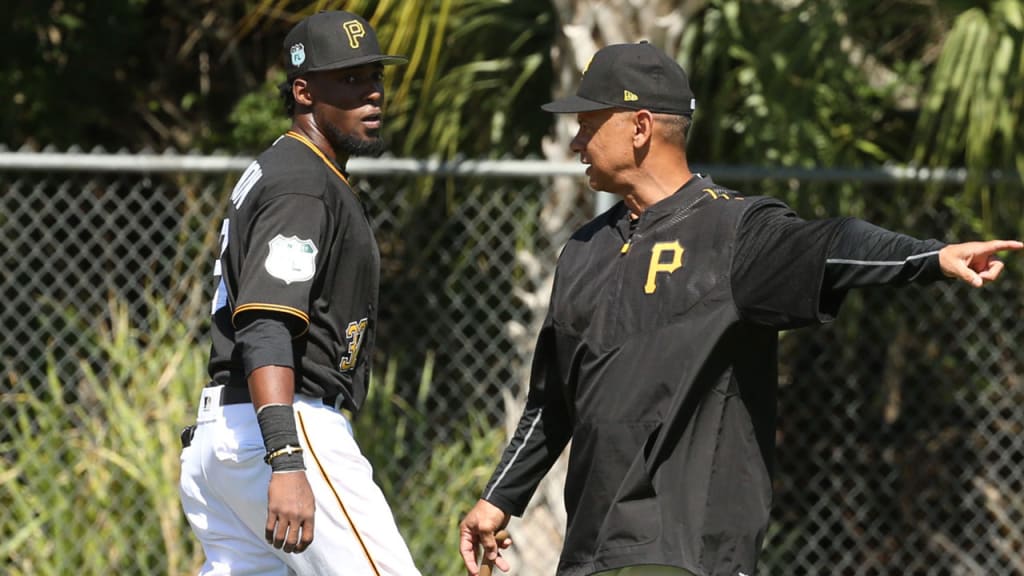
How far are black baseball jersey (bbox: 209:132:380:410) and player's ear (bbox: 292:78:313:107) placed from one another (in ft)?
0.32

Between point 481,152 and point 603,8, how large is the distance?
4.17 ft

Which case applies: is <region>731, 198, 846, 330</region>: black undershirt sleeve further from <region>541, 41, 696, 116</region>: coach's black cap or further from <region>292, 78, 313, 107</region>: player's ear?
<region>292, 78, 313, 107</region>: player's ear

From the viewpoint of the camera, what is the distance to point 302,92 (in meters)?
3.87

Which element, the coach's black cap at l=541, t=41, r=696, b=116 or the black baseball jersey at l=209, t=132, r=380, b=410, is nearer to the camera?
the black baseball jersey at l=209, t=132, r=380, b=410

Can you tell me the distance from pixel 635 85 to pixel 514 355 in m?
2.60

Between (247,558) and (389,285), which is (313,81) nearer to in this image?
(247,558)

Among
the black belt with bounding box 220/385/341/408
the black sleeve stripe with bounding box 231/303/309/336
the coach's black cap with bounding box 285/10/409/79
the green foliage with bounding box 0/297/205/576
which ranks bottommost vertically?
the green foliage with bounding box 0/297/205/576

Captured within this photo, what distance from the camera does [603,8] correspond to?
18.7ft

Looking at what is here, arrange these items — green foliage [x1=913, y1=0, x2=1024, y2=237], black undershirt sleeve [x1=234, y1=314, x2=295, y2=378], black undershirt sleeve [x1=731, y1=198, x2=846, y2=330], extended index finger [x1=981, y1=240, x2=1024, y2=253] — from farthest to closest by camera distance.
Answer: green foliage [x1=913, y1=0, x2=1024, y2=237]
black undershirt sleeve [x1=234, y1=314, x2=295, y2=378]
black undershirt sleeve [x1=731, y1=198, x2=846, y2=330]
extended index finger [x1=981, y1=240, x2=1024, y2=253]

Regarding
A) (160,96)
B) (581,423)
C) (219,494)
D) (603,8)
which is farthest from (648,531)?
(160,96)

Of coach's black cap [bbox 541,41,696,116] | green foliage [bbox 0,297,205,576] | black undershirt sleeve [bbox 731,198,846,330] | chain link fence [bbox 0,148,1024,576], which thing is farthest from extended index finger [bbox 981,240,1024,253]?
green foliage [bbox 0,297,205,576]

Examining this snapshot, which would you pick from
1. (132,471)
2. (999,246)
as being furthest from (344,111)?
(132,471)

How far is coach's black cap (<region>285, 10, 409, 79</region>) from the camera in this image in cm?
379

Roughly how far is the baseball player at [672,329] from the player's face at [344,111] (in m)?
0.58
